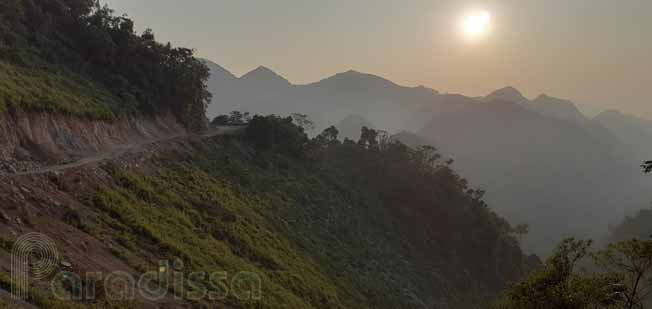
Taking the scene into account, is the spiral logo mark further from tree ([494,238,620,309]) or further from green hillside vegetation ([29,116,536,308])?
tree ([494,238,620,309])

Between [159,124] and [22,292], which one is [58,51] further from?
[22,292]

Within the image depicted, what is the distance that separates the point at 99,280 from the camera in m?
12.7

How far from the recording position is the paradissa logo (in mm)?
11109

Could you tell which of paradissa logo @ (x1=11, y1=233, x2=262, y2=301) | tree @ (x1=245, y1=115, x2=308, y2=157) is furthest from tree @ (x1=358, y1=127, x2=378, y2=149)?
paradissa logo @ (x1=11, y1=233, x2=262, y2=301)

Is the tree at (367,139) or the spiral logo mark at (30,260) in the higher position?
the tree at (367,139)

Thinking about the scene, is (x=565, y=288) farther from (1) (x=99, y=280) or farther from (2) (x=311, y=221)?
(2) (x=311, y=221)

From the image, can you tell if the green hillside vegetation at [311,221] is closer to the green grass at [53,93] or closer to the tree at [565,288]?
the green grass at [53,93]

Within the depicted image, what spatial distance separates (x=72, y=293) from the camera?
1148cm

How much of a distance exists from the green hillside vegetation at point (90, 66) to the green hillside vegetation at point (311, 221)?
21.2 ft

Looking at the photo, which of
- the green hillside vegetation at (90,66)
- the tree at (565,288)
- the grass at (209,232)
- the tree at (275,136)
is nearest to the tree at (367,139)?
the tree at (275,136)

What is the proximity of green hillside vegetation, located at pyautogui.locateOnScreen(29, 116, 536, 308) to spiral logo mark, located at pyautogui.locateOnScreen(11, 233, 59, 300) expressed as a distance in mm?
2471

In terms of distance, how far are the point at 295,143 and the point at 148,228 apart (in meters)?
42.8

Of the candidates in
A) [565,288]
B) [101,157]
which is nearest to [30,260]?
[101,157]

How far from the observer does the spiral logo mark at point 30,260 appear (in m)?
10.1
